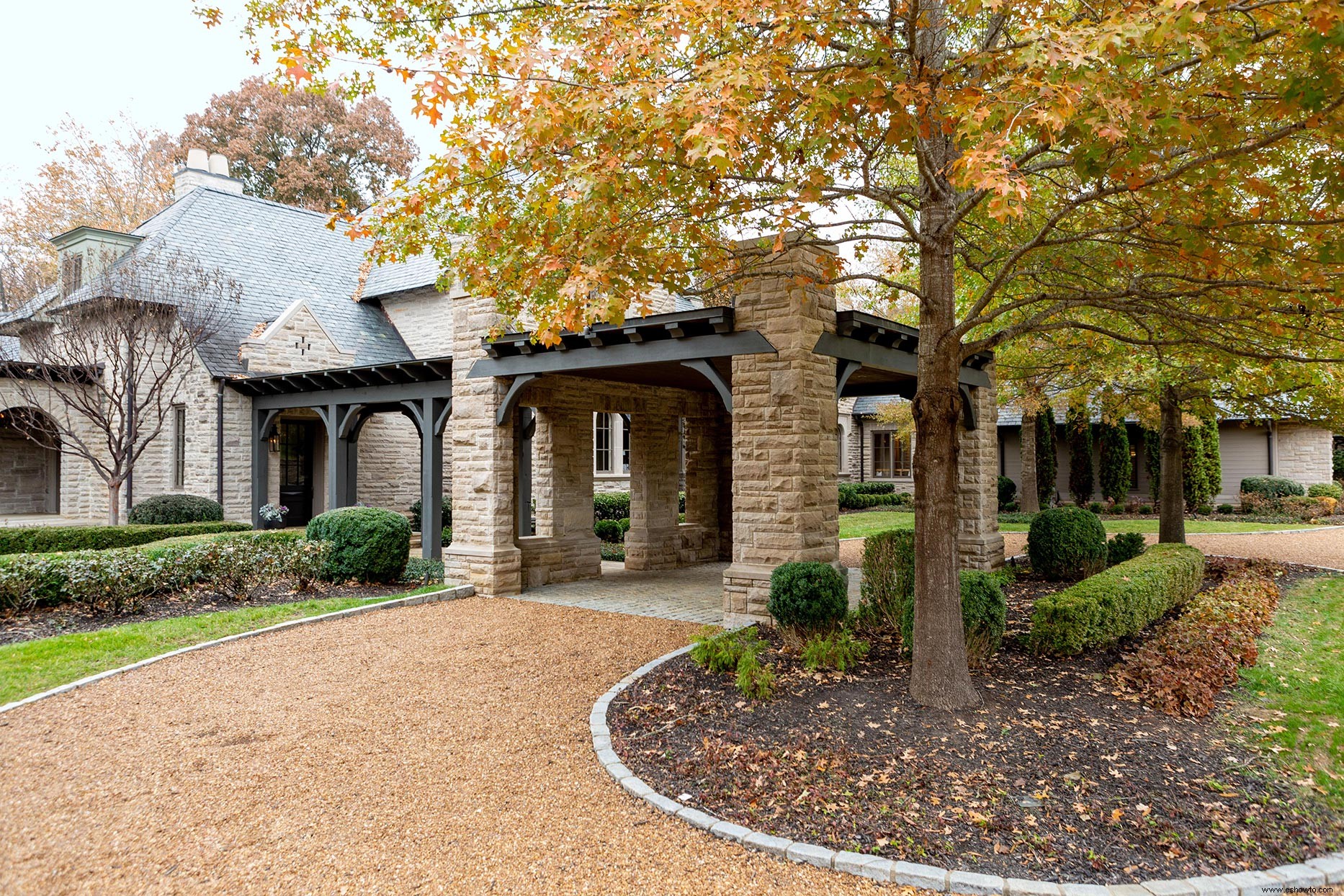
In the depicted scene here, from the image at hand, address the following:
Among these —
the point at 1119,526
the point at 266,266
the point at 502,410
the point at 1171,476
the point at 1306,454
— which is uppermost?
the point at 266,266

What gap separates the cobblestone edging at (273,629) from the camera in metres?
6.25

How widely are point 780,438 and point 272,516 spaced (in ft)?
40.7

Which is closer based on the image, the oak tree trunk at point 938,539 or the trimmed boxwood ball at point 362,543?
the oak tree trunk at point 938,539

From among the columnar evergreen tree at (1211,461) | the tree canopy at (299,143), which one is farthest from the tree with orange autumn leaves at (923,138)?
the tree canopy at (299,143)

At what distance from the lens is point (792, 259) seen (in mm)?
7832

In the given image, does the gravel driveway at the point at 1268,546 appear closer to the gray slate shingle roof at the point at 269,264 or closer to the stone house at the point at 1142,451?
the stone house at the point at 1142,451

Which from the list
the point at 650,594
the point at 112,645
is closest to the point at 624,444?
the point at 650,594

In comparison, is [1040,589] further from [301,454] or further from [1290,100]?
[301,454]

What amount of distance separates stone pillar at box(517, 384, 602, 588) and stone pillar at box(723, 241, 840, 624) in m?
3.96

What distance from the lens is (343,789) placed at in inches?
174

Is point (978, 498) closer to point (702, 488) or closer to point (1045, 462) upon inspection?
point (702, 488)

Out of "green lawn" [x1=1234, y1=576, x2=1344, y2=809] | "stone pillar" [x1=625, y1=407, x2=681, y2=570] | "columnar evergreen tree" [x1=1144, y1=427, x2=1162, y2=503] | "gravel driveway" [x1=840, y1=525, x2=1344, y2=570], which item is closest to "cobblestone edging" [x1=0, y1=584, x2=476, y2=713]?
"stone pillar" [x1=625, y1=407, x2=681, y2=570]

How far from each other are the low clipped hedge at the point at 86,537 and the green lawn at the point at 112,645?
4416 mm

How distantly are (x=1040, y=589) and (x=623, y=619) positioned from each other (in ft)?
18.1
